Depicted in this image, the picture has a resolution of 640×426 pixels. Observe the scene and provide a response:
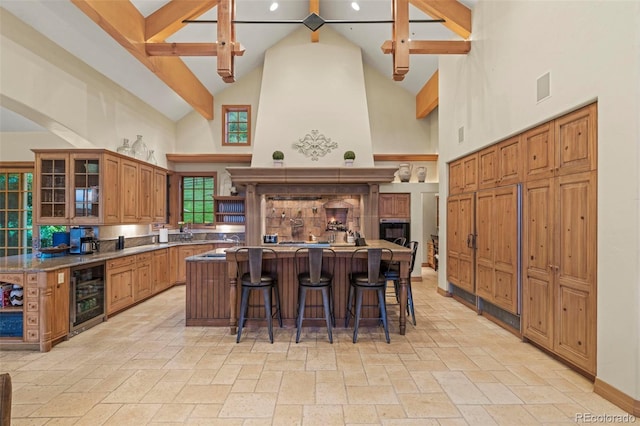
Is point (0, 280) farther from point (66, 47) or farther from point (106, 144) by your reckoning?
point (66, 47)

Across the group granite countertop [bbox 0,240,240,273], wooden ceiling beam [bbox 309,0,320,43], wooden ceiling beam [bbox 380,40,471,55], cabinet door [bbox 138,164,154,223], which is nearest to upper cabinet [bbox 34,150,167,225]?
granite countertop [bbox 0,240,240,273]

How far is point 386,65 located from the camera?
26.0ft

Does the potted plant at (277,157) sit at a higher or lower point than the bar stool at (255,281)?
higher

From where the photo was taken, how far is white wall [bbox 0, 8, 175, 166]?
3.55 m

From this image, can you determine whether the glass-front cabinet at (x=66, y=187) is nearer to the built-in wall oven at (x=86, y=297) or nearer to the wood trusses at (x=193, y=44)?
the built-in wall oven at (x=86, y=297)

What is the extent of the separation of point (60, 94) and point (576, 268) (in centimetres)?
608

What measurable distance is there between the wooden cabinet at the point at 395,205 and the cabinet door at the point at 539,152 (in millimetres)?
4008

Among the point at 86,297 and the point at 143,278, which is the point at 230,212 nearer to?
the point at 143,278

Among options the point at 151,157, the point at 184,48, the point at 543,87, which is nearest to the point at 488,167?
the point at 543,87

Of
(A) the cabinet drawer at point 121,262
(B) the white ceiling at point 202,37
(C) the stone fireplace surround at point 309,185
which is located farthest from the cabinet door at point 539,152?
(A) the cabinet drawer at point 121,262

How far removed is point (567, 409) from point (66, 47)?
21.2 feet

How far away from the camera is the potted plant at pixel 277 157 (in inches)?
274

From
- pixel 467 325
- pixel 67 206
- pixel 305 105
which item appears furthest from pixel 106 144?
pixel 467 325

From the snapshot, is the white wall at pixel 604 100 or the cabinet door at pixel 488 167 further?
the cabinet door at pixel 488 167
